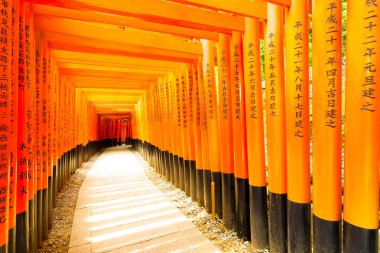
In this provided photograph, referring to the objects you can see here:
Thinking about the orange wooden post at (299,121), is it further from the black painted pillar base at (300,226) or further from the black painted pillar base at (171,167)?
the black painted pillar base at (171,167)

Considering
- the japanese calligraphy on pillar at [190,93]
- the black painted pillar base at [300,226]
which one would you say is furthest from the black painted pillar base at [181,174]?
the black painted pillar base at [300,226]

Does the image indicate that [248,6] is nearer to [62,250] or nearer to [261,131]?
[261,131]

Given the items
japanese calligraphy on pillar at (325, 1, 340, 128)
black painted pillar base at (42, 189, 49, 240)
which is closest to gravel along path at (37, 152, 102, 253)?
black painted pillar base at (42, 189, 49, 240)

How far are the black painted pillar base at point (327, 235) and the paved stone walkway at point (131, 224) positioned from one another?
5.67 feet

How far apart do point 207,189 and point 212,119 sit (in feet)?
5.26

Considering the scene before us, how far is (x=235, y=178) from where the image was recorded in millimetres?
4367

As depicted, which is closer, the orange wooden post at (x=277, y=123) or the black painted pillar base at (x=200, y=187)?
the orange wooden post at (x=277, y=123)

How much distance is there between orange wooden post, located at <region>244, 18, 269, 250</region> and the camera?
375cm

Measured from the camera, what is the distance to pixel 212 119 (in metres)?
5.26

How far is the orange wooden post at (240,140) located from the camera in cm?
417

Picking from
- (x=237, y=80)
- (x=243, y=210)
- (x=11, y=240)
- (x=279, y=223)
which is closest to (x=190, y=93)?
(x=237, y=80)

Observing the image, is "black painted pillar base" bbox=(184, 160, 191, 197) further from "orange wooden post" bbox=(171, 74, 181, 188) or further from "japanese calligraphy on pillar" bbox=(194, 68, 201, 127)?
"japanese calligraphy on pillar" bbox=(194, 68, 201, 127)

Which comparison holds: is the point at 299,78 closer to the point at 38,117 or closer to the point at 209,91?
the point at 209,91

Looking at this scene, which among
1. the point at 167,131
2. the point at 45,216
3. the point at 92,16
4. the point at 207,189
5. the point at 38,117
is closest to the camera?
the point at 92,16
